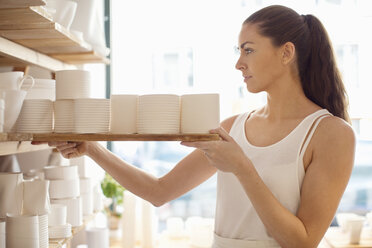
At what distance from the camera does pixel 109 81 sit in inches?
113

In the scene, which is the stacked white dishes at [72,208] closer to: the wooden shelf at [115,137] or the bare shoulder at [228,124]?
the wooden shelf at [115,137]

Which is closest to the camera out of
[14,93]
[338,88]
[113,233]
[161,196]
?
[14,93]

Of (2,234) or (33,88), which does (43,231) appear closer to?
(2,234)

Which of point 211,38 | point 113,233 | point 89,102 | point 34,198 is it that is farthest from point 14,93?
point 211,38

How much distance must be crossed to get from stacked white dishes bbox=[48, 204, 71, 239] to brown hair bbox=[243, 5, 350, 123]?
36.5 inches

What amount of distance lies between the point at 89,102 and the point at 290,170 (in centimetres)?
64

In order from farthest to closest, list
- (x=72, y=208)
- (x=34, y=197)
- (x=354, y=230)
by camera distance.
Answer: (x=354, y=230), (x=72, y=208), (x=34, y=197)

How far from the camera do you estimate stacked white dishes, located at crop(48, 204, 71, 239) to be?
4.76 feet

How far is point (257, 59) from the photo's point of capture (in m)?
1.31

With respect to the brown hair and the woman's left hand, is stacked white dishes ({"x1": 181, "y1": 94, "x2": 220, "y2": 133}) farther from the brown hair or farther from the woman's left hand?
the brown hair

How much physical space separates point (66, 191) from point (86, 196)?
0.72ft

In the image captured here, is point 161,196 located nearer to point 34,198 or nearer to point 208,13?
point 34,198

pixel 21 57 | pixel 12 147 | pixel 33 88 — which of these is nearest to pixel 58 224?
pixel 12 147

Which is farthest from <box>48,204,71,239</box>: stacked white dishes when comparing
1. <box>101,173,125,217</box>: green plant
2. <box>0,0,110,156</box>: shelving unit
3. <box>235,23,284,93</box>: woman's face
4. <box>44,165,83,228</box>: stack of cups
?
<box>101,173,125,217</box>: green plant
